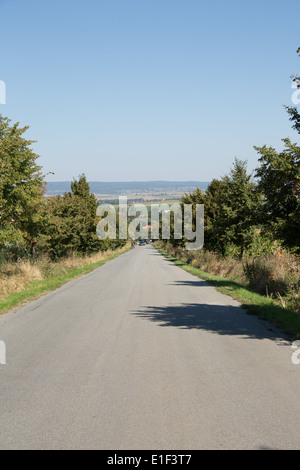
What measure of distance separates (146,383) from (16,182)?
13.8 metres

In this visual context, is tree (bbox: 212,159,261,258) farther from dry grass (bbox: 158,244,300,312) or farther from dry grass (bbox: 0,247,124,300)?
dry grass (bbox: 0,247,124,300)

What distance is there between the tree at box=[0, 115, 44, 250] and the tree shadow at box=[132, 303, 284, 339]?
7.09m

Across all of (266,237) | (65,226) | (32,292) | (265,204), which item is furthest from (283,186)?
(65,226)

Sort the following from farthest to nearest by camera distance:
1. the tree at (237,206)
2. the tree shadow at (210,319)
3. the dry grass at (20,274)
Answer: the tree at (237,206)
the dry grass at (20,274)
the tree shadow at (210,319)

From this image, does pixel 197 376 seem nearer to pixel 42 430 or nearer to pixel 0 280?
pixel 42 430

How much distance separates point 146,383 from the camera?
17.9 ft

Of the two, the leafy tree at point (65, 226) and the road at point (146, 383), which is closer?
the road at point (146, 383)

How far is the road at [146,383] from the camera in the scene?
3.92m

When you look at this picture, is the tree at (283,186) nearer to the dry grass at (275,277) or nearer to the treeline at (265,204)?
the treeline at (265,204)

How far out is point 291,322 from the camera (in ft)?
30.1

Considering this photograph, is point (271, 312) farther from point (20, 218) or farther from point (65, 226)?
point (65, 226)

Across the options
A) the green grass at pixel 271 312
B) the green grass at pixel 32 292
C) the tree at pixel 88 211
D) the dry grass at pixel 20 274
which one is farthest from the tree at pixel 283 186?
the tree at pixel 88 211

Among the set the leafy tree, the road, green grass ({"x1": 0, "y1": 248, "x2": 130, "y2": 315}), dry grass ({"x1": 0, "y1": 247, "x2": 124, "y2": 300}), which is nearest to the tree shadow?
the road

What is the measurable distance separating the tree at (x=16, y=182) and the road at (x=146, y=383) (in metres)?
7.13
